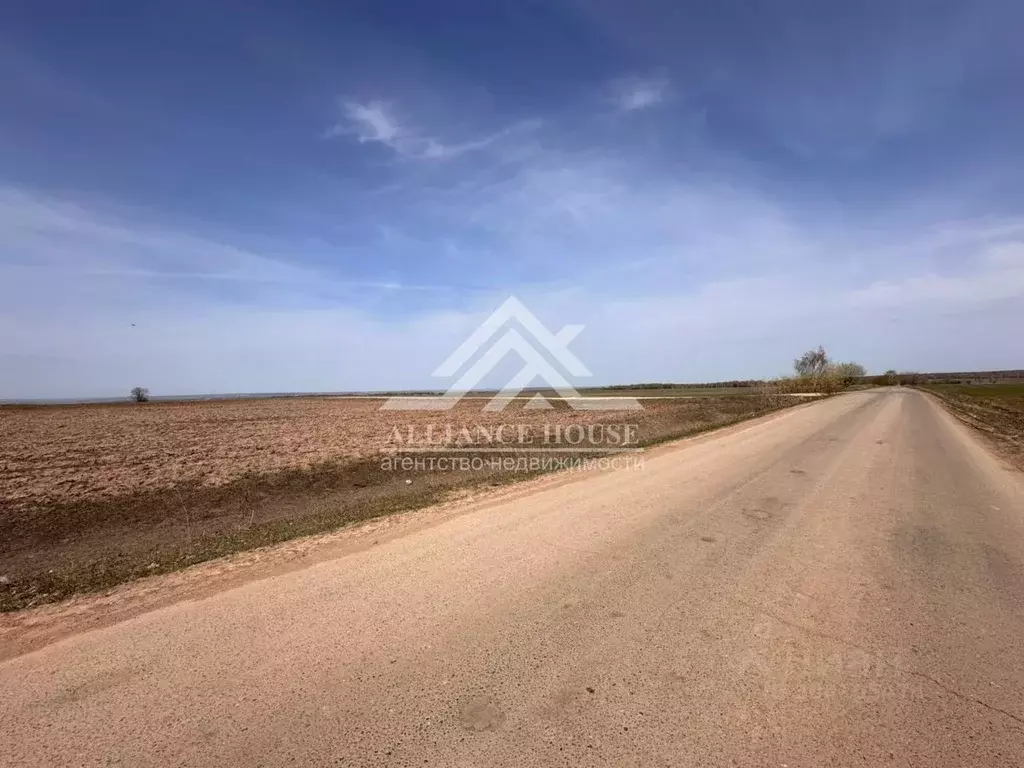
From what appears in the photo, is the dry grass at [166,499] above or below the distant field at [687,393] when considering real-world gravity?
below

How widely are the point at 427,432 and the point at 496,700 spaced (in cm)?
2257

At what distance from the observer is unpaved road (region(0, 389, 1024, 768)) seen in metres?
2.97

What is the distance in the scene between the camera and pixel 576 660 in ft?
A: 12.6

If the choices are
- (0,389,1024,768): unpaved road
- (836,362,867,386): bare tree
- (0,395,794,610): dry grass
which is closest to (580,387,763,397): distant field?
(836,362,867,386): bare tree

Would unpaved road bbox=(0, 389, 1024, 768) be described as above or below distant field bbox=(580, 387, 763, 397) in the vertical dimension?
below

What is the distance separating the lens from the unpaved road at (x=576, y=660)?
297 cm

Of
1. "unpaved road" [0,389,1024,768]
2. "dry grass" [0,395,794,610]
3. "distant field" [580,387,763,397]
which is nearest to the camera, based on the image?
"unpaved road" [0,389,1024,768]

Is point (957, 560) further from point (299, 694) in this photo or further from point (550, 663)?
point (299, 694)

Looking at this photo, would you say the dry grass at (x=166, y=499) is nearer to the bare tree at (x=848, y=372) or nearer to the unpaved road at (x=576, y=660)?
the unpaved road at (x=576, y=660)

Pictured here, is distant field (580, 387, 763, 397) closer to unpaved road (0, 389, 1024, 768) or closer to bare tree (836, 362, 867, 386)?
bare tree (836, 362, 867, 386)

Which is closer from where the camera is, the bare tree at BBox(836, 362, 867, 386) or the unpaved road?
the unpaved road

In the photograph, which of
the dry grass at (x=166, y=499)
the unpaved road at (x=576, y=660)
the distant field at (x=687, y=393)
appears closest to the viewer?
the unpaved road at (x=576, y=660)

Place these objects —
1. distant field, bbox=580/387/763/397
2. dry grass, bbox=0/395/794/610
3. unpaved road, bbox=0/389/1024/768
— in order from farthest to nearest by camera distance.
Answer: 1. distant field, bbox=580/387/763/397
2. dry grass, bbox=0/395/794/610
3. unpaved road, bbox=0/389/1024/768

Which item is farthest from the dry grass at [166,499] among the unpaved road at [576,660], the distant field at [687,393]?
the distant field at [687,393]
